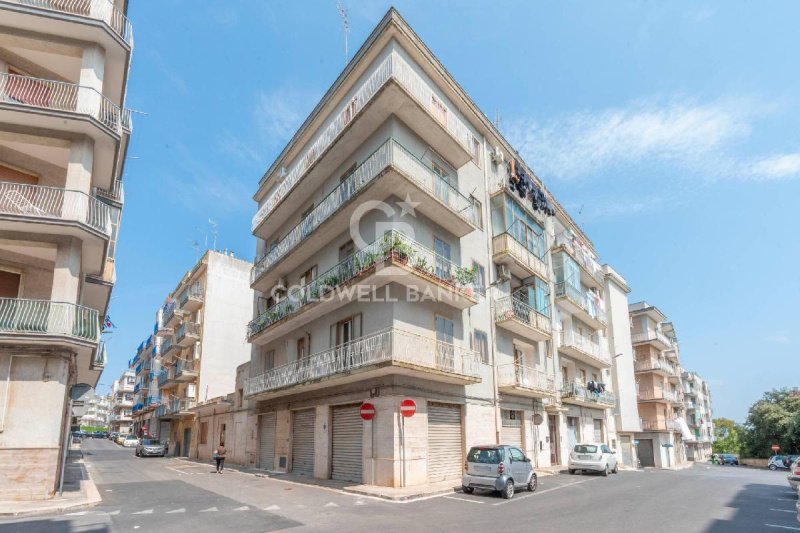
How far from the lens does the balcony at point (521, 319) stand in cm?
2247

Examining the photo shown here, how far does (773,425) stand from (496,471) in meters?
49.3

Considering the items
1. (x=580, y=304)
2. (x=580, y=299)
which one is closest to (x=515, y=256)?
(x=580, y=304)

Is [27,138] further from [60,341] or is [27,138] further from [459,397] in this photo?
[459,397]

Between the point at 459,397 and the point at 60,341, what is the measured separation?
1388cm

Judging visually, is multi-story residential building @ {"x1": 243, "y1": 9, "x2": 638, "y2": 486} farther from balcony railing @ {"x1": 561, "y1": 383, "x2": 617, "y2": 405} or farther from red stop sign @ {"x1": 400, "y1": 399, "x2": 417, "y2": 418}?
red stop sign @ {"x1": 400, "y1": 399, "x2": 417, "y2": 418}

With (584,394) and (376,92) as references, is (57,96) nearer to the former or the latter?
(376,92)

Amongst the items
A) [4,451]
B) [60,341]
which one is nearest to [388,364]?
[60,341]

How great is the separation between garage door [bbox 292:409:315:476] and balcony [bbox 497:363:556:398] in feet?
29.1

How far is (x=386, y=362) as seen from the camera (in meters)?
15.4

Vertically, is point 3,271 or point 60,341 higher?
point 3,271

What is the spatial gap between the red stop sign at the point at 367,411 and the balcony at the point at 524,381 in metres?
7.61

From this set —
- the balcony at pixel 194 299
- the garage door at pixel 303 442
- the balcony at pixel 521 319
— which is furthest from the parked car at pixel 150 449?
the balcony at pixel 521 319

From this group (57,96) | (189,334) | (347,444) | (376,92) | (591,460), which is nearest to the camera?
(57,96)

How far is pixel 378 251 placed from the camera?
17.0 metres
